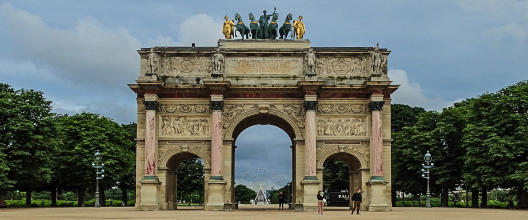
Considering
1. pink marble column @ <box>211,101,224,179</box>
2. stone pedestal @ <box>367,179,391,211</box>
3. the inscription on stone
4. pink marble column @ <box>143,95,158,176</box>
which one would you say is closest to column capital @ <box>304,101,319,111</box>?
the inscription on stone

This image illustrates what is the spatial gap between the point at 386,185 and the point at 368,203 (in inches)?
66.0

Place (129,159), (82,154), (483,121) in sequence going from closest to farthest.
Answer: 1. (483,121)
2. (82,154)
3. (129,159)

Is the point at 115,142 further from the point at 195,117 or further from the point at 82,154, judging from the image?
the point at 195,117

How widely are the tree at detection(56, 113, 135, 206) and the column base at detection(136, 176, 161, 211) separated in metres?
14.8

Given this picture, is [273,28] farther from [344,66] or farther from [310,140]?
[310,140]

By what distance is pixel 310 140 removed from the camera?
39.9 metres

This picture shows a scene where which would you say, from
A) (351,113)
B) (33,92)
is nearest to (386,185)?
(351,113)

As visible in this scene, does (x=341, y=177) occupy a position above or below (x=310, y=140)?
below

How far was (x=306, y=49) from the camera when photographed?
41250mm

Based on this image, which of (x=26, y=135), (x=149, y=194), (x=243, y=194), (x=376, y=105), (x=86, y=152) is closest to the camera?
(x=149, y=194)

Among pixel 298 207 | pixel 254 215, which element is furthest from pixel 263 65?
pixel 254 215

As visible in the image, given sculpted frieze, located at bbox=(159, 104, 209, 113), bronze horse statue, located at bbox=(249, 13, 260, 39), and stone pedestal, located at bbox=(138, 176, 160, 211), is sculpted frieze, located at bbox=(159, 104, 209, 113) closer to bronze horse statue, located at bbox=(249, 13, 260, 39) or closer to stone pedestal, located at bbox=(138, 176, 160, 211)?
stone pedestal, located at bbox=(138, 176, 160, 211)

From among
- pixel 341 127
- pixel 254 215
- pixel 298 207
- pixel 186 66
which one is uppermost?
pixel 186 66

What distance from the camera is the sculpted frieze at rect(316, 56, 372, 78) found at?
41.4 metres
